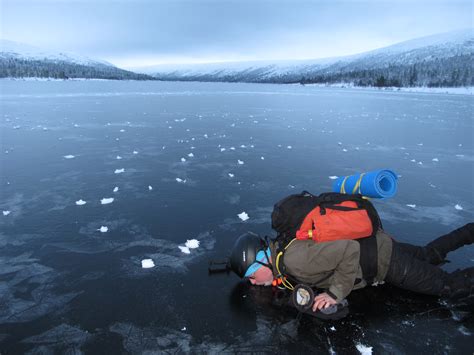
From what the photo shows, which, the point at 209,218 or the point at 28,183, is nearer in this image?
the point at 209,218

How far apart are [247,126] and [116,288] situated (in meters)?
14.0

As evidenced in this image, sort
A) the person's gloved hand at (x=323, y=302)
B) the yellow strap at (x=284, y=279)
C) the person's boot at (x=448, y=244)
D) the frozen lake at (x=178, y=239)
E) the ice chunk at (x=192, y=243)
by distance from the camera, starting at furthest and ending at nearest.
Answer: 1. the ice chunk at (x=192, y=243)
2. the person's boot at (x=448, y=244)
3. the yellow strap at (x=284, y=279)
4. the person's gloved hand at (x=323, y=302)
5. the frozen lake at (x=178, y=239)

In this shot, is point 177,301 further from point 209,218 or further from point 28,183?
point 28,183

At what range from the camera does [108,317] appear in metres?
3.57

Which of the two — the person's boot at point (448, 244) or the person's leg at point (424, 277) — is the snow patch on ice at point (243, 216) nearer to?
the person's leg at point (424, 277)

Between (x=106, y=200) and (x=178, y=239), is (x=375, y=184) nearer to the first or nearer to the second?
(x=178, y=239)

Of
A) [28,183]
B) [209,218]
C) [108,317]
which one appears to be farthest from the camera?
[28,183]

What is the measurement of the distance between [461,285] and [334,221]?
1.60m

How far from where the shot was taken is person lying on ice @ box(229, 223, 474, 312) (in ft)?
12.1

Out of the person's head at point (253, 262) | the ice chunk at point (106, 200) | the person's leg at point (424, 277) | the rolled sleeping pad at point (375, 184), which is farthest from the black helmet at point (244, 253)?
the ice chunk at point (106, 200)

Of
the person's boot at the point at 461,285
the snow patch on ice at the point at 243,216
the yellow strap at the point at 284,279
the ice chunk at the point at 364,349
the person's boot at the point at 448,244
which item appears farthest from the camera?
the snow patch on ice at the point at 243,216

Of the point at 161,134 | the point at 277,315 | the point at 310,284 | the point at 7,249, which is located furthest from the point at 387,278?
the point at 161,134

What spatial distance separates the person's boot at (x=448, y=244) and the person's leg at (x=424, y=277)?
0.47 m

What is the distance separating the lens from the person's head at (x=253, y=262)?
159 inches
